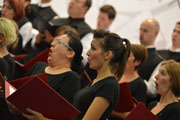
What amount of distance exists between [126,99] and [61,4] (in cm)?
514

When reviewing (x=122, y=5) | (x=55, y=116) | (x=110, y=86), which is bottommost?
(x=122, y=5)

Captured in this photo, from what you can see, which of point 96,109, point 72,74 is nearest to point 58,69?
point 72,74

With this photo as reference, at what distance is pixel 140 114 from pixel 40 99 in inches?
29.0

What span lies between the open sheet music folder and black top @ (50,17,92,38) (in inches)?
103

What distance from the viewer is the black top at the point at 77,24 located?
538cm

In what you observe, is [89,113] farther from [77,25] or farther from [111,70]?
[77,25]

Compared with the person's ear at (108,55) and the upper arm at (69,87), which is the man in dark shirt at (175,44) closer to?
the upper arm at (69,87)

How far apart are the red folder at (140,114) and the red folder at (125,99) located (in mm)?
525

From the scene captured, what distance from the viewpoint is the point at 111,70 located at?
2.78 meters

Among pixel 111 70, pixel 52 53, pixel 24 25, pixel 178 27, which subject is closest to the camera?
pixel 111 70

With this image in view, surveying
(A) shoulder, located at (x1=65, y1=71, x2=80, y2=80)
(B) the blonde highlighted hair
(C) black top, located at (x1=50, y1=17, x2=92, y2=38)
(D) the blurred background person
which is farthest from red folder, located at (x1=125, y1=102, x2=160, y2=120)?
(C) black top, located at (x1=50, y1=17, x2=92, y2=38)

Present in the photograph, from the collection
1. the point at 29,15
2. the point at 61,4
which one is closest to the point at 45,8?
the point at 29,15

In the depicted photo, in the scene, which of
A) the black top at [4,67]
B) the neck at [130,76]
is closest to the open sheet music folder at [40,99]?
the black top at [4,67]

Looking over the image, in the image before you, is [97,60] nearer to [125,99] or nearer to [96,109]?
[96,109]
